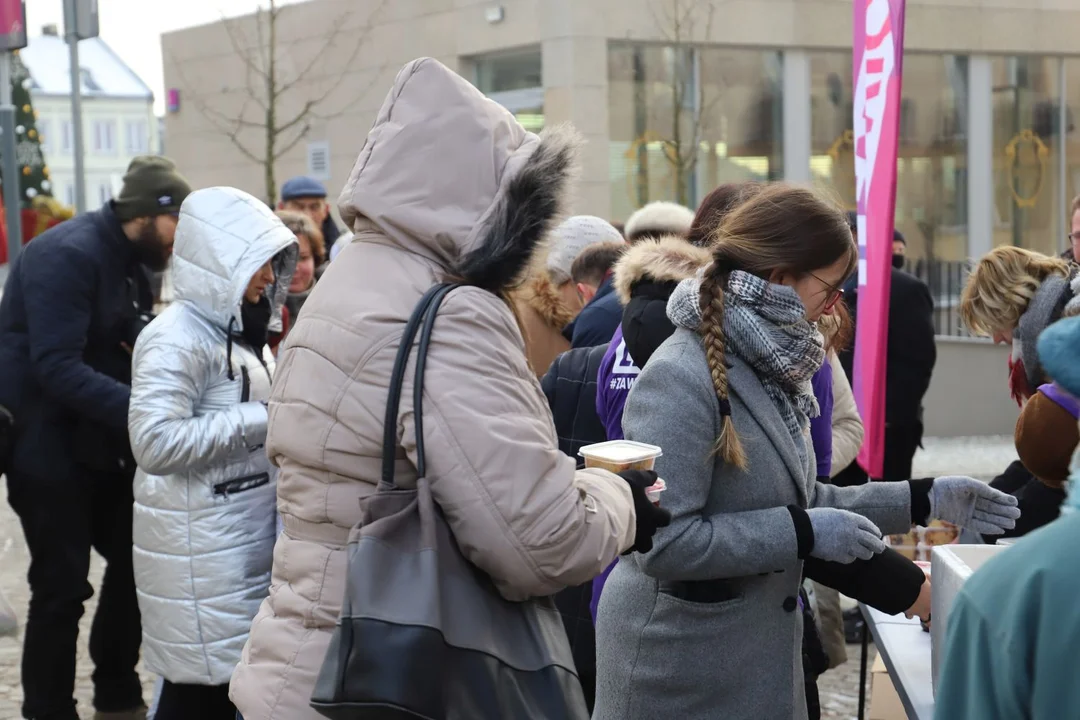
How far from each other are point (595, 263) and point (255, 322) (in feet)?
4.96

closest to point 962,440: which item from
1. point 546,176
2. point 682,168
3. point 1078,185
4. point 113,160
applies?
point 682,168

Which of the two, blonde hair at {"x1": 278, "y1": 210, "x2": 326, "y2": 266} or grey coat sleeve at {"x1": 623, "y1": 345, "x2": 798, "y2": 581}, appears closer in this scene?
grey coat sleeve at {"x1": 623, "y1": 345, "x2": 798, "y2": 581}

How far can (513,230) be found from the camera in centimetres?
228

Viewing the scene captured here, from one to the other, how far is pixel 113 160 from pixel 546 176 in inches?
3434

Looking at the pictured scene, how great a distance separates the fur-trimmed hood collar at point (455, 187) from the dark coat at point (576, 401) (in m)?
1.76

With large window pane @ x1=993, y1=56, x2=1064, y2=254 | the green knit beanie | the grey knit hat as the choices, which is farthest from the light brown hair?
large window pane @ x1=993, y1=56, x2=1064, y2=254

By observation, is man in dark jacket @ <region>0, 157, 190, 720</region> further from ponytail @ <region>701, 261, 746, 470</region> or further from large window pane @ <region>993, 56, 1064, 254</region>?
large window pane @ <region>993, 56, 1064, 254</region>

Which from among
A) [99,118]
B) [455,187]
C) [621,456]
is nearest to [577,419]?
[621,456]

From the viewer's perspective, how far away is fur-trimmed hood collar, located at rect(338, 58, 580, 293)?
7.47ft

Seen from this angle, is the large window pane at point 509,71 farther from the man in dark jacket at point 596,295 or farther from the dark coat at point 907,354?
the man in dark jacket at point 596,295

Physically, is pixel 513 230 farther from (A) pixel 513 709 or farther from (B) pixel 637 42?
(B) pixel 637 42

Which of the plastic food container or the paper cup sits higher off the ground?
the plastic food container

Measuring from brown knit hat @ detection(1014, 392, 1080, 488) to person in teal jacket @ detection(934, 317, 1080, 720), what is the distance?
131 cm

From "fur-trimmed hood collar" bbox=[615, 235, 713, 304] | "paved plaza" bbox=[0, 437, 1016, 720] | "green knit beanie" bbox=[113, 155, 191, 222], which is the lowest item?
"paved plaza" bbox=[0, 437, 1016, 720]
